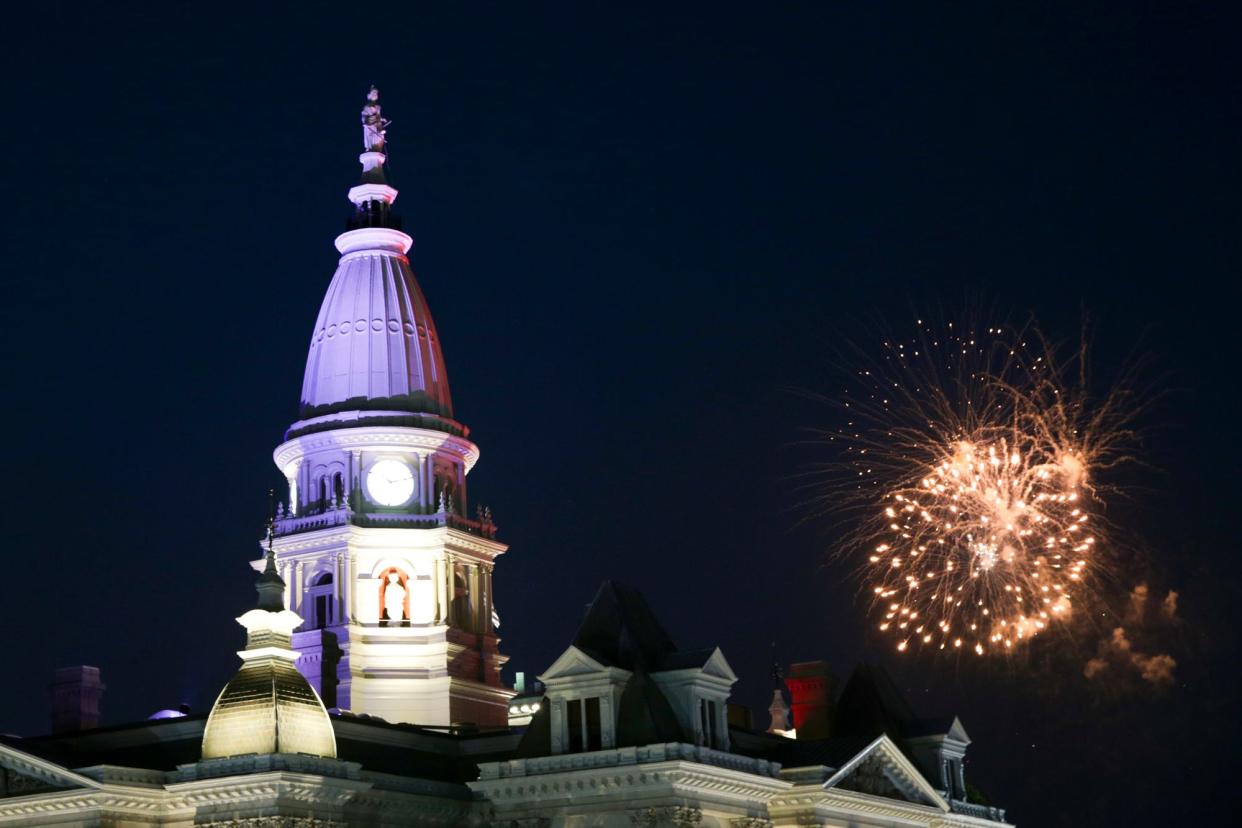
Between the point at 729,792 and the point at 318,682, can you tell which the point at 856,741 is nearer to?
the point at 729,792

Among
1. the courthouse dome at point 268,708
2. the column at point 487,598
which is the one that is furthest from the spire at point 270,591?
the column at point 487,598

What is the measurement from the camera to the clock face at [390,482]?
9581cm

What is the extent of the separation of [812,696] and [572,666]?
22.8m

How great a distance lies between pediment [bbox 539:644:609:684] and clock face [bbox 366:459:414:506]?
21435 millimetres

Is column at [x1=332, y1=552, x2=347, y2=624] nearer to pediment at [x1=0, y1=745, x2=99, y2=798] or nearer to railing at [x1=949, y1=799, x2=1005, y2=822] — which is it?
pediment at [x1=0, y1=745, x2=99, y2=798]

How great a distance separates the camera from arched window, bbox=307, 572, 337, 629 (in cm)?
9306

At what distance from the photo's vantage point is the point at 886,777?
86.1m

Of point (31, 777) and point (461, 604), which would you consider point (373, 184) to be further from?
point (31, 777)

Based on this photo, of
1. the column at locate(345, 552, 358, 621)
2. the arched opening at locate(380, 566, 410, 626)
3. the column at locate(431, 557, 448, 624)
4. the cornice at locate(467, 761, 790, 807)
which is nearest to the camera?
the cornice at locate(467, 761, 790, 807)

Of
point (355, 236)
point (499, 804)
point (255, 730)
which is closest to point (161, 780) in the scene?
point (255, 730)

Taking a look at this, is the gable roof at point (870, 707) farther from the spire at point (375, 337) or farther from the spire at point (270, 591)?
the spire at point (270, 591)

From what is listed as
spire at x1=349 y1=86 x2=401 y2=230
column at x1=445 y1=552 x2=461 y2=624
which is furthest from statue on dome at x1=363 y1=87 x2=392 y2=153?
column at x1=445 y1=552 x2=461 y2=624

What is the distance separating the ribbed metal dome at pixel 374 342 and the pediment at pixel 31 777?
28179 millimetres

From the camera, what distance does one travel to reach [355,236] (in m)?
99.7
